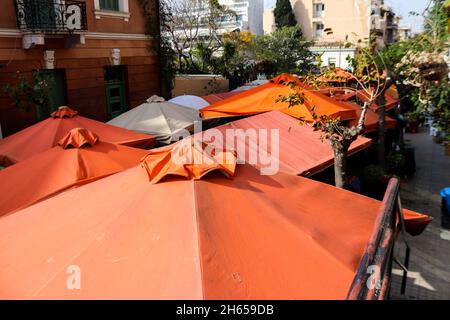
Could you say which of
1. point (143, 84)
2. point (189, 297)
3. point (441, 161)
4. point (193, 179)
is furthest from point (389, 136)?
point (189, 297)

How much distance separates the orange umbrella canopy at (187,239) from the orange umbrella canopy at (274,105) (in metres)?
4.56

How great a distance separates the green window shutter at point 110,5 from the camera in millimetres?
14187

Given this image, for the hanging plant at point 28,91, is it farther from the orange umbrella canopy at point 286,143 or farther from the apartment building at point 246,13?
the apartment building at point 246,13

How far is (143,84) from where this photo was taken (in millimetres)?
16422

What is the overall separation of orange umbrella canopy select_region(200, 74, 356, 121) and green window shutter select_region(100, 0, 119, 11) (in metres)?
6.64

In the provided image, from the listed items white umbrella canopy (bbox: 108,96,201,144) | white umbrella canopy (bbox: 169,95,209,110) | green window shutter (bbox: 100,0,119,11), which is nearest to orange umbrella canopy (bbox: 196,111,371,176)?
white umbrella canopy (bbox: 108,96,201,144)

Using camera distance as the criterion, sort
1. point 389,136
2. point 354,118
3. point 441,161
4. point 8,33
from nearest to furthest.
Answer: point 354,118
point 8,33
point 389,136
point 441,161

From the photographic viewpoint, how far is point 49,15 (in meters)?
11.5

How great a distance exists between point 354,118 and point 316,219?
594cm

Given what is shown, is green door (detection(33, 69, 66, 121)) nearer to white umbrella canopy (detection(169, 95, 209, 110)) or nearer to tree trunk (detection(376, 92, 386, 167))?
white umbrella canopy (detection(169, 95, 209, 110))

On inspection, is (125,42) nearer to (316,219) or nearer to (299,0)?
(316,219)

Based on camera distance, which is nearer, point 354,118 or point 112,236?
point 112,236

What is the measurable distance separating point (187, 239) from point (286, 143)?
14.5 feet

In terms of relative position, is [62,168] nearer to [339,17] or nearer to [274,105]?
[274,105]
